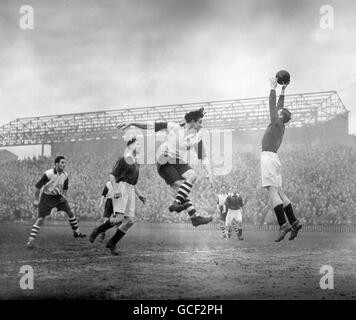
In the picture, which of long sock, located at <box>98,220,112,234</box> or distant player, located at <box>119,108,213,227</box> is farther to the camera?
long sock, located at <box>98,220,112,234</box>

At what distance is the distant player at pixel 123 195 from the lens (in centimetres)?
686

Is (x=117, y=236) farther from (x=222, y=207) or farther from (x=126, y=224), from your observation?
(x=222, y=207)

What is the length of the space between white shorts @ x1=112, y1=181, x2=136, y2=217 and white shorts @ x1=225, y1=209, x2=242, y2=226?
1479 mm

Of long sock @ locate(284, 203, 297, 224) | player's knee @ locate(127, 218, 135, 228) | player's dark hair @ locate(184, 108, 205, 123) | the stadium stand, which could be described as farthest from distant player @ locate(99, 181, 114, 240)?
long sock @ locate(284, 203, 297, 224)

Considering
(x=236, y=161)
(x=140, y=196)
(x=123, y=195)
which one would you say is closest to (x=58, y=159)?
(x=123, y=195)

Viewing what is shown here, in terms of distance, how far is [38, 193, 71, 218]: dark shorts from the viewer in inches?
293

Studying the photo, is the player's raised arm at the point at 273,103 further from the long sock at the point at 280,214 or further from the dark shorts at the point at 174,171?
the dark shorts at the point at 174,171

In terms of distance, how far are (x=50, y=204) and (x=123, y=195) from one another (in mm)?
1291

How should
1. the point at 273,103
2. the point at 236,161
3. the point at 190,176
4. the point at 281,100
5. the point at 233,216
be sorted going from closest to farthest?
the point at 190,176 < the point at 273,103 < the point at 281,100 < the point at 236,161 < the point at 233,216

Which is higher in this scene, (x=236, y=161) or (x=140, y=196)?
(x=236, y=161)

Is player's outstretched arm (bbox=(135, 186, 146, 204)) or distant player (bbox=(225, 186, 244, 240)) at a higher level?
player's outstretched arm (bbox=(135, 186, 146, 204))

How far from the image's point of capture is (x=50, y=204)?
747cm

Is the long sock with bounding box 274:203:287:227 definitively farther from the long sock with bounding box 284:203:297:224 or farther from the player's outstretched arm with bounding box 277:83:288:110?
the player's outstretched arm with bounding box 277:83:288:110
